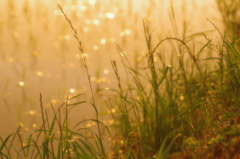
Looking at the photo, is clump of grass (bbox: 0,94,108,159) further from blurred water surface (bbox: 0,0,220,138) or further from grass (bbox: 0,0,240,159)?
blurred water surface (bbox: 0,0,220,138)

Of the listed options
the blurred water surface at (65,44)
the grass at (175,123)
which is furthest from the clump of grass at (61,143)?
the blurred water surface at (65,44)

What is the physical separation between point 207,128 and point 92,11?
11.3ft

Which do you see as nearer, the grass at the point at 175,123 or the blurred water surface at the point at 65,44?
the grass at the point at 175,123

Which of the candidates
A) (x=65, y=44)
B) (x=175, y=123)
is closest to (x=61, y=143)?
(x=175, y=123)

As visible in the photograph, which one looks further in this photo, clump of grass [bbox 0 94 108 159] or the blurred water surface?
the blurred water surface

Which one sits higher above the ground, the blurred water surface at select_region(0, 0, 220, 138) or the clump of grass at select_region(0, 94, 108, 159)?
the blurred water surface at select_region(0, 0, 220, 138)

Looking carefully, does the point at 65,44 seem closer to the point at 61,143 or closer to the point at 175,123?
the point at 175,123

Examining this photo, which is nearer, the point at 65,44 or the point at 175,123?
the point at 175,123

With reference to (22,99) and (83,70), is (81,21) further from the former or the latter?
(22,99)

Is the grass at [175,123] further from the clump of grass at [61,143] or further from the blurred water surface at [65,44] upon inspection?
the blurred water surface at [65,44]

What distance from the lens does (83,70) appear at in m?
2.99

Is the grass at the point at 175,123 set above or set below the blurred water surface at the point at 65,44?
below

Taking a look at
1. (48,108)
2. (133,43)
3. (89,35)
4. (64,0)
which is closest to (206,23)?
(133,43)

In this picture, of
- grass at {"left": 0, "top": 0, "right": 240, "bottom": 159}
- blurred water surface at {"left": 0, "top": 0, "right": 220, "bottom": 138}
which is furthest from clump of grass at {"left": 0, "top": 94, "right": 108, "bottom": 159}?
blurred water surface at {"left": 0, "top": 0, "right": 220, "bottom": 138}
